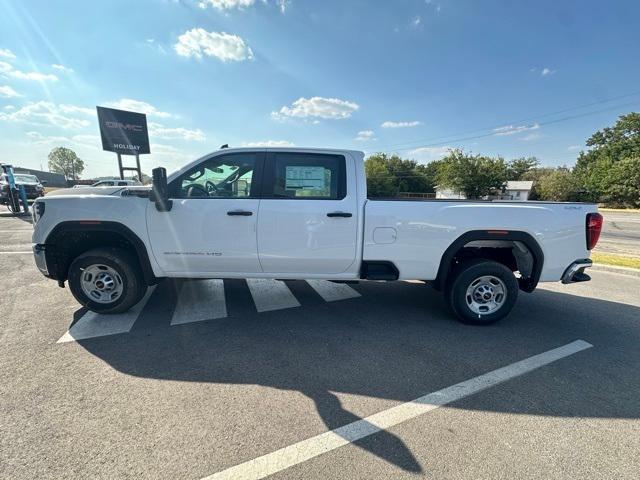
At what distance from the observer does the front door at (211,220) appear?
367 centimetres

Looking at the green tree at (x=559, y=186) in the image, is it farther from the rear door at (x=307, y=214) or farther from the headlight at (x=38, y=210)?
the headlight at (x=38, y=210)

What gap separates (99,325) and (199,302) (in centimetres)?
118

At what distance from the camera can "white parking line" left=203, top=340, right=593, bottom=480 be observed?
1888 millimetres

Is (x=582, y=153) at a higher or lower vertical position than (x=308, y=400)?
higher

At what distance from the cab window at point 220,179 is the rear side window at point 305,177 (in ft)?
0.82

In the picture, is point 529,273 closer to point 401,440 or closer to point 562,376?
point 562,376

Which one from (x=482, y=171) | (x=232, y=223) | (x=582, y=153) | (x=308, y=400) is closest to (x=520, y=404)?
(x=308, y=400)

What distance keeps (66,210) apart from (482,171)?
62136mm

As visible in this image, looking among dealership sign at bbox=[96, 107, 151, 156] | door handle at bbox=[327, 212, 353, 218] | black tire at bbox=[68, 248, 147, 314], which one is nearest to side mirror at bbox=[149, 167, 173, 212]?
black tire at bbox=[68, 248, 147, 314]

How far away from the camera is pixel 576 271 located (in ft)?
12.3

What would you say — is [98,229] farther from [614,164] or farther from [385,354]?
[614,164]

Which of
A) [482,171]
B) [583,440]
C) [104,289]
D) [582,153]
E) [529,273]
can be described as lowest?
[583,440]

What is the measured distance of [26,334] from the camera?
3.48m

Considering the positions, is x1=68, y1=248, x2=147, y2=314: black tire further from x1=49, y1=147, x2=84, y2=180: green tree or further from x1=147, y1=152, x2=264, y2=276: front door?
x1=49, y1=147, x2=84, y2=180: green tree
